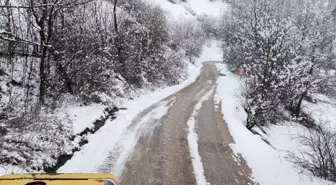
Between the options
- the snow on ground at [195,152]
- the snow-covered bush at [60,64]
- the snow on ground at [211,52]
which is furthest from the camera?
the snow on ground at [211,52]

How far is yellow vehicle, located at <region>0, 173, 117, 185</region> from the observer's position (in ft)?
10.9

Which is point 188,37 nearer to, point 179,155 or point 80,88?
point 80,88

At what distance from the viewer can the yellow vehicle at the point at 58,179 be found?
332cm

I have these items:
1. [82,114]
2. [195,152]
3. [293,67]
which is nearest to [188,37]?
[293,67]

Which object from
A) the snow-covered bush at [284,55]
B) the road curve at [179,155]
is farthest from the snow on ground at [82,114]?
the snow-covered bush at [284,55]

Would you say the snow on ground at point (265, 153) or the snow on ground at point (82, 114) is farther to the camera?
the snow on ground at point (82, 114)

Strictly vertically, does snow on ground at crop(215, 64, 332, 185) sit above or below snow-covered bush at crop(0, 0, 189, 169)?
below

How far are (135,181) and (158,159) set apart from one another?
1.64 meters

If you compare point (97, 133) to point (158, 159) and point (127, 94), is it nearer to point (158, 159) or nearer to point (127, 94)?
point (158, 159)

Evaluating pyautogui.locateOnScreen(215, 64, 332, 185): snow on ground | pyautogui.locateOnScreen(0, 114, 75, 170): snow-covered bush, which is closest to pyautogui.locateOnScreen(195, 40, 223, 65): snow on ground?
pyautogui.locateOnScreen(215, 64, 332, 185): snow on ground

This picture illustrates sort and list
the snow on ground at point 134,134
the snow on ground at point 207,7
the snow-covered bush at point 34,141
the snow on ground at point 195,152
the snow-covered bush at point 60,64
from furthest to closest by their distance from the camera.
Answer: the snow on ground at point 207,7 < the snow on ground at point 134,134 < the snow on ground at point 195,152 < the snow-covered bush at point 60,64 < the snow-covered bush at point 34,141

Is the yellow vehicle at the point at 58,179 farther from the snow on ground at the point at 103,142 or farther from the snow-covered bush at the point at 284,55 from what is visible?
the snow-covered bush at the point at 284,55

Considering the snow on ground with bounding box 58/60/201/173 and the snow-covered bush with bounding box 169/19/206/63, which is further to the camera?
the snow-covered bush with bounding box 169/19/206/63

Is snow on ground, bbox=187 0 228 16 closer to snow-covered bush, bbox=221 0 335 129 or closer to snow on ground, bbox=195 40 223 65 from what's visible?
snow on ground, bbox=195 40 223 65
